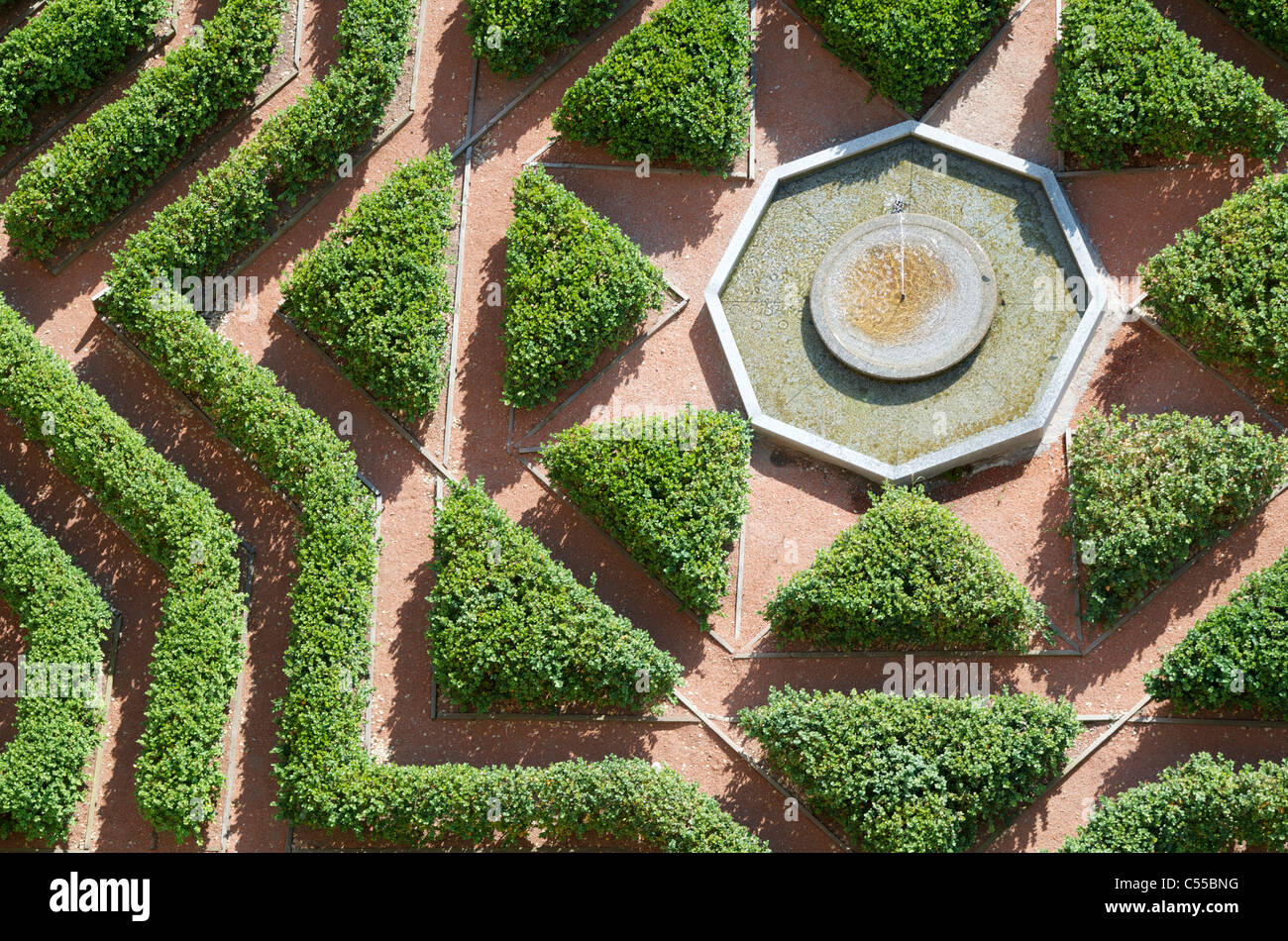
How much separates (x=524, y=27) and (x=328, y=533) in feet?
39.8

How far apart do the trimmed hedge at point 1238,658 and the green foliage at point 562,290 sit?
1324cm

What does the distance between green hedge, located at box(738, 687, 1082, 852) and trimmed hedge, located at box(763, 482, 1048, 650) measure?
147 centimetres

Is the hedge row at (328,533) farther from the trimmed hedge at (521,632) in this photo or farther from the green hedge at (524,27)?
the green hedge at (524,27)

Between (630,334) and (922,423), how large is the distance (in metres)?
6.67

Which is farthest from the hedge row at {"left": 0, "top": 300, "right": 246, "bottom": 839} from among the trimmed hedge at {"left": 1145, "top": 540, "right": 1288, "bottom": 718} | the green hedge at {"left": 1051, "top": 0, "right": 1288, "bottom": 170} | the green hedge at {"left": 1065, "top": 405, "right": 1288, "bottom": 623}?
the green hedge at {"left": 1051, "top": 0, "right": 1288, "bottom": 170}

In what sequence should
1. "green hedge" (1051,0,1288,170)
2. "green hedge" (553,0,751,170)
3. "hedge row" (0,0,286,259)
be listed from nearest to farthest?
"green hedge" (1051,0,1288,170) < "green hedge" (553,0,751,170) < "hedge row" (0,0,286,259)

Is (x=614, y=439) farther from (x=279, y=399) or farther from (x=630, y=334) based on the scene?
(x=279, y=399)

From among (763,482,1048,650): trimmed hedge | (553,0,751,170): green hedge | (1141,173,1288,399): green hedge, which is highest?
(553,0,751,170): green hedge

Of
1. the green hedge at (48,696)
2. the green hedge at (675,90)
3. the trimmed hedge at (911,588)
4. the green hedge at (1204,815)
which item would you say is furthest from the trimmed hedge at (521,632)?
the green hedge at (1204,815)

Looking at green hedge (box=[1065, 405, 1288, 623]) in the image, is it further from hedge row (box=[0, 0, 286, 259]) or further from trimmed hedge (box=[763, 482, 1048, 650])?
hedge row (box=[0, 0, 286, 259])

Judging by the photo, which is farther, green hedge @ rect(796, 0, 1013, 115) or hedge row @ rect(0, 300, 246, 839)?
green hedge @ rect(796, 0, 1013, 115)

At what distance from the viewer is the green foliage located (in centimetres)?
3441

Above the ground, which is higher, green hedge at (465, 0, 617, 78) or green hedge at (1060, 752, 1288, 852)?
green hedge at (465, 0, 617, 78)

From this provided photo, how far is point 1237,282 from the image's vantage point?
33562 mm
